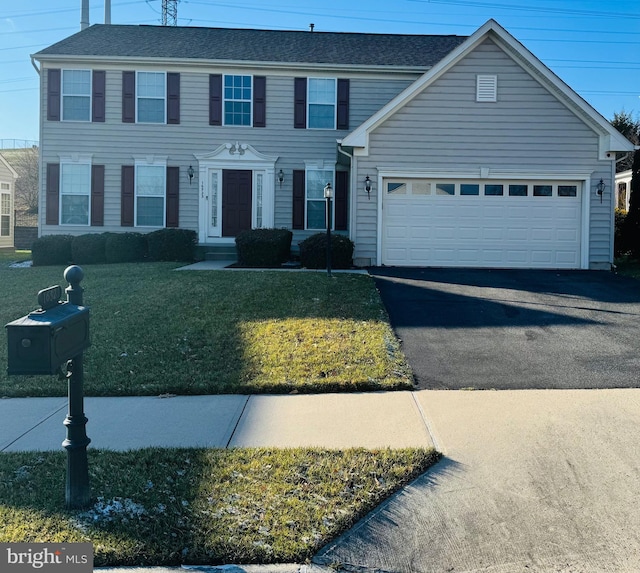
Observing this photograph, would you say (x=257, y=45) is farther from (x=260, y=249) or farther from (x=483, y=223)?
(x=483, y=223)

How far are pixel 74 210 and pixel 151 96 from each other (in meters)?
4.14

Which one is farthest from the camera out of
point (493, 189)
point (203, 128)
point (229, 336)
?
point (203, 128)

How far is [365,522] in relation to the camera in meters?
3.41

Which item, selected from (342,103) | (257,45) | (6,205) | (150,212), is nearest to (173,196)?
(150,212)

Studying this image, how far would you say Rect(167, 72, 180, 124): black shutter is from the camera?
1692 cm

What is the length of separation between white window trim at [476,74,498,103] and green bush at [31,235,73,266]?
11.4 metres

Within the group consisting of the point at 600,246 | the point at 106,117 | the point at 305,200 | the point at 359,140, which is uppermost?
the point at 106,117

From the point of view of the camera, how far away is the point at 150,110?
1698 centimetres

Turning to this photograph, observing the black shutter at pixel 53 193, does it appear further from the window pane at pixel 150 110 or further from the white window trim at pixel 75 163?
the window pane at pixel 150 110

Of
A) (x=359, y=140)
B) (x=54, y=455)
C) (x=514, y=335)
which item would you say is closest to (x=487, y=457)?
(x=54, y=455)

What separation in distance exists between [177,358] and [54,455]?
264 centimetres

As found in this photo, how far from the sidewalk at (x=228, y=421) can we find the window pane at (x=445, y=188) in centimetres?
906

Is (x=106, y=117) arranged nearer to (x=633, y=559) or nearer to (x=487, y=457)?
(x=487, y=457)

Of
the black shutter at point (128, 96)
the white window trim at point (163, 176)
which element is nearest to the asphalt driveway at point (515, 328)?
the white window trim at point (163, 176)
